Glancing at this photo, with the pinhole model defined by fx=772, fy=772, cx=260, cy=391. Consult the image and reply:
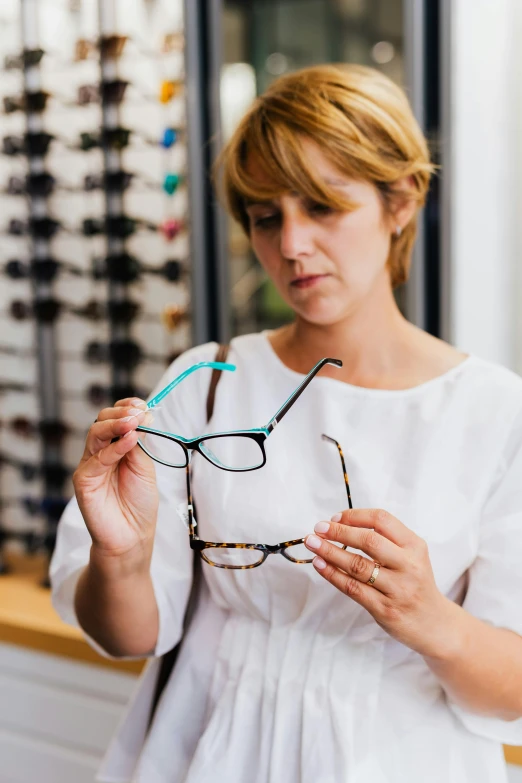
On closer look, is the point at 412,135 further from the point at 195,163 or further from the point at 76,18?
the point at 76,18

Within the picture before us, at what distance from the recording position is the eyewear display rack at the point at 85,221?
6.13 ft

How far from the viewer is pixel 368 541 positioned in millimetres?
686

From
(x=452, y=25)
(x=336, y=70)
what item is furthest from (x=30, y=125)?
(x=336, y=70)

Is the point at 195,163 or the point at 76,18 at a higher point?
the point at 76,18

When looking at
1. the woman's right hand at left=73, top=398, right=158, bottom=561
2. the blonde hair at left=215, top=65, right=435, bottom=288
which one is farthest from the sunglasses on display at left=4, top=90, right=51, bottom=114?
the woman's right hand at left=73, top=398, right=158, bottom=561

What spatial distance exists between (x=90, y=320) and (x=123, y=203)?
0.31m

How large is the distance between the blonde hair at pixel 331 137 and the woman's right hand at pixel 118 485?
13.0 inches

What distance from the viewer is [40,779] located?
1735 mm

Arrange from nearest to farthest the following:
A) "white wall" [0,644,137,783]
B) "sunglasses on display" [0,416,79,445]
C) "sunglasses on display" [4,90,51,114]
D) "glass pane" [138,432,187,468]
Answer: "glass pane" [138,432,187,468] → "white wall" [0,644,137,783] → "sunglasses on display" [4,90,51,114] → "sunglasses on display" [0,416,79,445]

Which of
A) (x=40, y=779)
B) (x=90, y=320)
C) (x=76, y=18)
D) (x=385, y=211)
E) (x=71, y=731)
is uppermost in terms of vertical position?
(x=76, y=18)

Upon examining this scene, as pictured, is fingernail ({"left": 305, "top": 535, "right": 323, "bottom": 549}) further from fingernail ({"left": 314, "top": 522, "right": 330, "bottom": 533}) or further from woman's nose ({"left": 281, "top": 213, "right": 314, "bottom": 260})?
woman's nose ({"left": 281, "top": 213, "right": 314, "bottom": 260})

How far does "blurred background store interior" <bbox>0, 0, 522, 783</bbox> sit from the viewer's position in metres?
1.60

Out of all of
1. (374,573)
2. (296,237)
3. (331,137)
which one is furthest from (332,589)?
(331,137)

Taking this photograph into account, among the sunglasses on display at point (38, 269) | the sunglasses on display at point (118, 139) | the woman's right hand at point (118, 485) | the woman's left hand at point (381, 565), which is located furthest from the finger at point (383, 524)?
the sunglasses on display at point (38, 269)
